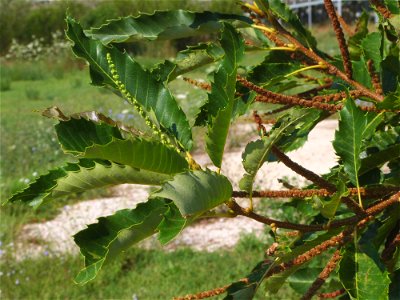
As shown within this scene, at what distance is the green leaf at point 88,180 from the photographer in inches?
33.3

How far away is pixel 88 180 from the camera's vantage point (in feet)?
2.84

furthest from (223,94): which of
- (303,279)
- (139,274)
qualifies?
(139,274)

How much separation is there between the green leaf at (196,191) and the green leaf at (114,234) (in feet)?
0.24

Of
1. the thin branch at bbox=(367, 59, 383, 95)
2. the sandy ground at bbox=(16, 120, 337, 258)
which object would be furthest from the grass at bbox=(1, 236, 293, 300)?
the thin branch at bbox=(367, 59, 383, 95)

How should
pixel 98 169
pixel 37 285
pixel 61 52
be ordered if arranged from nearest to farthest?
1. pixel 98 169
2. pixel 37 285
3. pixel 61 52

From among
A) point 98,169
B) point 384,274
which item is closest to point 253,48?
point 384,274

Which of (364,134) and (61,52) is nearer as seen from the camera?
(364,134)

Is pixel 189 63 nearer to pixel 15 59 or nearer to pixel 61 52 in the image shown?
pixel 61 52

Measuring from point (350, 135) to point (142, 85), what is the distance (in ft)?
1.03

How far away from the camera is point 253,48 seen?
137 cm

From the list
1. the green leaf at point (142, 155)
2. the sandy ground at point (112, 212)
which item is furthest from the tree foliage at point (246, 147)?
the sandy ground at point (112, 212)

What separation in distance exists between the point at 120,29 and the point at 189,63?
0.44 ft

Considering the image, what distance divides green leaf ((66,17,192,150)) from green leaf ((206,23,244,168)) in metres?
0.05

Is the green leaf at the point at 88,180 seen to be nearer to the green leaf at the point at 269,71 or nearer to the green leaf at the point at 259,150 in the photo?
the green leaf at the point at 259,150
